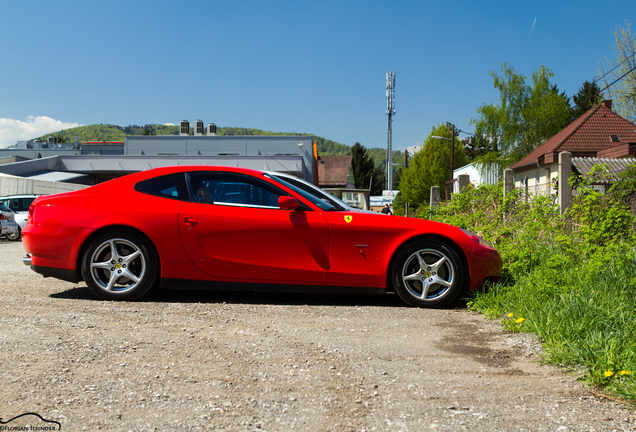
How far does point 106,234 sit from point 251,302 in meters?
1.59

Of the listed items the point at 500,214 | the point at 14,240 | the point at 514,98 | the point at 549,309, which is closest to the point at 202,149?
the point at 514,98

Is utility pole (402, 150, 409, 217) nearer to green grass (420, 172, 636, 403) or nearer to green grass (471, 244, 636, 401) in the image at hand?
green grass (420, 172, 636, 403)

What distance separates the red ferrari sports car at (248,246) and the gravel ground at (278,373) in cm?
32

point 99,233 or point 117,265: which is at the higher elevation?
point 99,233

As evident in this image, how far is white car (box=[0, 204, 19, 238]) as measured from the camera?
1640cm

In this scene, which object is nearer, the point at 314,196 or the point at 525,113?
the point at 314,196

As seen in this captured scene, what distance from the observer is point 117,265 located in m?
4.98

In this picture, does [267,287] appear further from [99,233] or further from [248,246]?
[99,233]

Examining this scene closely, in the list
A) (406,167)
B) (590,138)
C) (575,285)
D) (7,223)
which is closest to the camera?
(575,285)

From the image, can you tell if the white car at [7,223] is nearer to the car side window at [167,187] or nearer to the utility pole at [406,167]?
the car side window at [167,187]

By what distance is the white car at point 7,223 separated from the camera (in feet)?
53.8

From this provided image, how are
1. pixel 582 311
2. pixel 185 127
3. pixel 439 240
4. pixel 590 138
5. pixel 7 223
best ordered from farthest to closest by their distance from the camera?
pixel 185 127, pixel 590 138, pixel 7 223, pixel 439 240, pixel 582 311

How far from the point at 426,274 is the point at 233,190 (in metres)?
2.10

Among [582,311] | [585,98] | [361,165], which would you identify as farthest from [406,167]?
[582,311]
